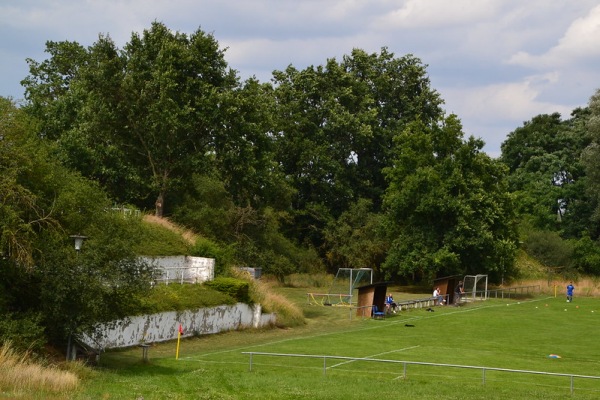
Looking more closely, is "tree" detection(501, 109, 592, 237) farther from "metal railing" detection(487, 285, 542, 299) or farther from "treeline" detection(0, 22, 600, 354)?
"metal railing" detection(487, 285, 542, 299)

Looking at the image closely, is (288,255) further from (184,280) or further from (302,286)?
(184,280)

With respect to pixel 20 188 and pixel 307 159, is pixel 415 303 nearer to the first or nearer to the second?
pixel 307 159

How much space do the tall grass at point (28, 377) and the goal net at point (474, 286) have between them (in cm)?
4941

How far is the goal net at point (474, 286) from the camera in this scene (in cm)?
6756

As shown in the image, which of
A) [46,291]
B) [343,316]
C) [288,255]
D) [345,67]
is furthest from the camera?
[345,67]

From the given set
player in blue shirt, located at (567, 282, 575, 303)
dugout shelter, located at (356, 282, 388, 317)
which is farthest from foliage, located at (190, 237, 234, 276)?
player in blue shirt, located at (567, 282, 575, 303)

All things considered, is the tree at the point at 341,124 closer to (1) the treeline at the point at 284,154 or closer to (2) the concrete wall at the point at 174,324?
(1) the treeline at the point at 284,154

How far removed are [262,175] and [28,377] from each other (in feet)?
140

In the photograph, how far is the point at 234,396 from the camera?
70.5 feet

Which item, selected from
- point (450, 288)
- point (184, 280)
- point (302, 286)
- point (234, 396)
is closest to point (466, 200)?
point (450, 288)

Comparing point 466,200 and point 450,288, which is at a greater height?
point 466,200

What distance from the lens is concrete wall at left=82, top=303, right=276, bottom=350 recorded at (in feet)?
103

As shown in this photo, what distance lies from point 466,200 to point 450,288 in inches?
426

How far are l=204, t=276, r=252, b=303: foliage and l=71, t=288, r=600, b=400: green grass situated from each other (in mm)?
1927
